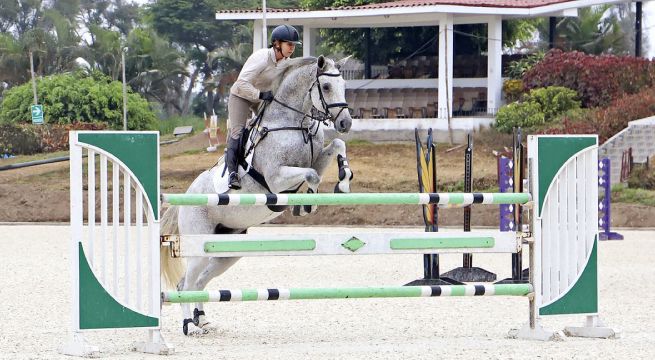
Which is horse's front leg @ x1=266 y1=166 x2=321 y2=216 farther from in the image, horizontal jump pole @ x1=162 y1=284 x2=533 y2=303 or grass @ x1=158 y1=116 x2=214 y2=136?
grass @ x1=158 y1=116 x2=214 y2=136

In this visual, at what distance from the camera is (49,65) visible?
169ft

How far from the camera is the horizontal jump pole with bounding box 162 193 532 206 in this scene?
6.83 m

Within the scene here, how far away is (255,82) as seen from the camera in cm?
837

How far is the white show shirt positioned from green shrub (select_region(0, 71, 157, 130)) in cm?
2973

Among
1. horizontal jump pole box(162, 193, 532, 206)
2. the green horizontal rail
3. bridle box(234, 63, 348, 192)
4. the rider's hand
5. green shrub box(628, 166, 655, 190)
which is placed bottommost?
green shrub box(628, 166, 655, 190)

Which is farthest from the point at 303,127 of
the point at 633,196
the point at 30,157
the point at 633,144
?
the point at 30,157

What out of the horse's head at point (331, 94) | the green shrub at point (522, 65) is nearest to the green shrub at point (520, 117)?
the green shrub at point (522, 65)

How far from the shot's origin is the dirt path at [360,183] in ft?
69.6

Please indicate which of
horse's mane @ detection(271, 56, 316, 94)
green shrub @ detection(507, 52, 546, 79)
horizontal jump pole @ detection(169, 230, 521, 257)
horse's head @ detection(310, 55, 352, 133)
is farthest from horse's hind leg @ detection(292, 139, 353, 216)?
green shrub @ detection(507, 52, 546, 79)

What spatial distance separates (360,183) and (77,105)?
52.1ft

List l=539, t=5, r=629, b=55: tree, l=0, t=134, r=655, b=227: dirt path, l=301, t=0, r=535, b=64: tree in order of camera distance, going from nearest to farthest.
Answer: l=0, t=134, r=655, b=227: dirt path < l=301, t=0, r=535, b=64: tree < l=539, t=5, r=629, b=55: tree

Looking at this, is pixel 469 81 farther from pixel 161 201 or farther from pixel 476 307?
pixel 161 201

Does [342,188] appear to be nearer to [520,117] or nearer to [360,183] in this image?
[360,183]

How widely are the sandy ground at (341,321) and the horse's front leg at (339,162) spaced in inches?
36.0
